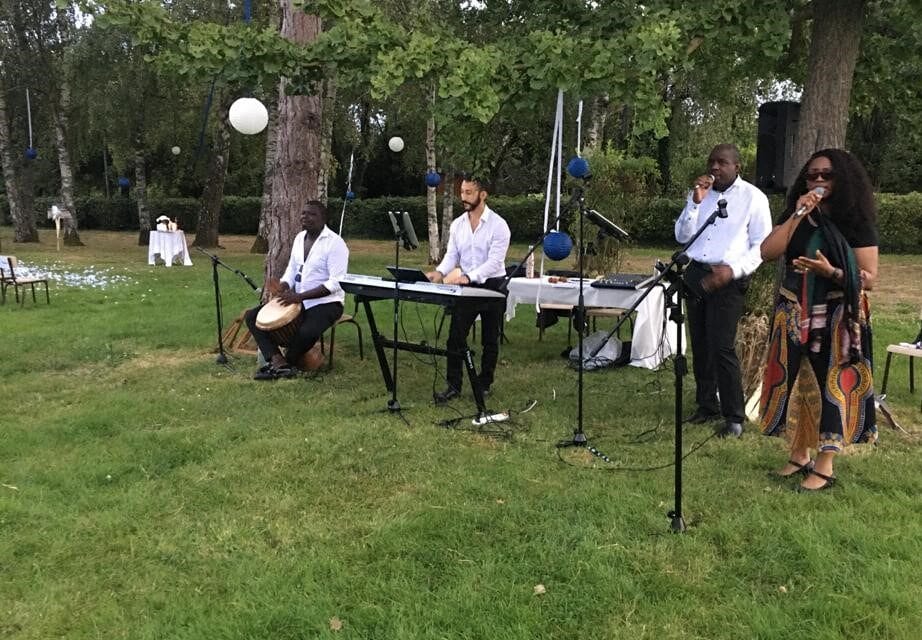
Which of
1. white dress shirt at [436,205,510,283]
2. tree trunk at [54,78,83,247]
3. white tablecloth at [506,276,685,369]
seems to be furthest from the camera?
tree trunk at [54,78,83,247]

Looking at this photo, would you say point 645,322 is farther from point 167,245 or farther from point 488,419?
point 167,245

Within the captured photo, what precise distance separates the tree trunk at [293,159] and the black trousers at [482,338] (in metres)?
2.65

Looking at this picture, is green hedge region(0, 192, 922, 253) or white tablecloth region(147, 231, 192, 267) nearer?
white tablecloth region(147, 231, 192, 267)

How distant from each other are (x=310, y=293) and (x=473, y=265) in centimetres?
158

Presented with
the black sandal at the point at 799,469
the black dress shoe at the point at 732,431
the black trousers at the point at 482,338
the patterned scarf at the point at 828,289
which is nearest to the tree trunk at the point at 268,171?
the black trousers at the point at 482,338

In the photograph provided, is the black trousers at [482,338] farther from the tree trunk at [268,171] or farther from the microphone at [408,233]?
the tree trunk at [268,171]

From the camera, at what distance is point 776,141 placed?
216 inches

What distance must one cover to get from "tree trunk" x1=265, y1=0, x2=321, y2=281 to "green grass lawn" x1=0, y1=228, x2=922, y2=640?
72.7 inches

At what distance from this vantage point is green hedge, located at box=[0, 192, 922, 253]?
65.8 ft

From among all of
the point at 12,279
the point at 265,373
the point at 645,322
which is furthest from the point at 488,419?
the point at 12,279

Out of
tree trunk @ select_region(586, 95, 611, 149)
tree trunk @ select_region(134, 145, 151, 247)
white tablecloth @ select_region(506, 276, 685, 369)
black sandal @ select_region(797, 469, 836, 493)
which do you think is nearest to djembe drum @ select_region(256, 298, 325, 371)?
white tablecloth @ select_region(506, 276, 685, 369)

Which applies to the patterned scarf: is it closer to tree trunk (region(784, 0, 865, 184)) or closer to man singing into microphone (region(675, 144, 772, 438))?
man singing into microphone (region(675, 144, 772, 438))

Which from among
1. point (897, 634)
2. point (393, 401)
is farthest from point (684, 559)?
point (393, 401)

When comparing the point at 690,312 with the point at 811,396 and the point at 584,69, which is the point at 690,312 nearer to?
the point at 811,396
